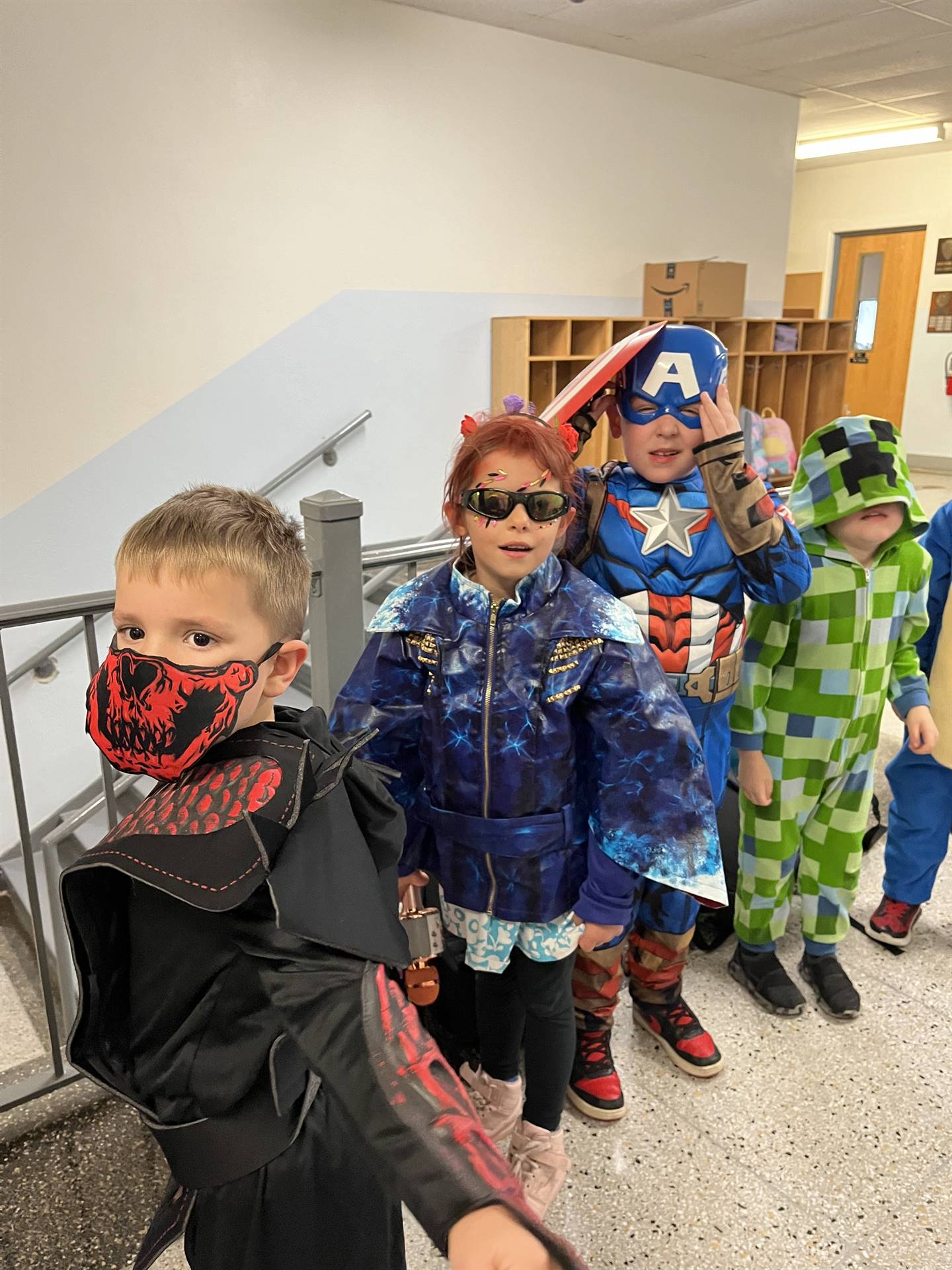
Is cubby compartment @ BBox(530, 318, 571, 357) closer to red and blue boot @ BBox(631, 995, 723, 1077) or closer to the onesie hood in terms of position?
the onesie hood

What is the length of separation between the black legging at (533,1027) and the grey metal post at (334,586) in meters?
0.72

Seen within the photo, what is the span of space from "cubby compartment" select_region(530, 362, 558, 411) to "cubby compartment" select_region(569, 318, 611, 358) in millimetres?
185

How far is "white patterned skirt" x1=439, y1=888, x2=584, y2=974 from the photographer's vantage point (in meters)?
1.47

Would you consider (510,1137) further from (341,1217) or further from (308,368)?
(308,368)

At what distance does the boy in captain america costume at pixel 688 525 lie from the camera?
157 centimetres

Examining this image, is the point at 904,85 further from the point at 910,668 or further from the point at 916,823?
the point at 916,823

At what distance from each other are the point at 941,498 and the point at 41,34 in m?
7.16

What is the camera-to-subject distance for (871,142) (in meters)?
8.04

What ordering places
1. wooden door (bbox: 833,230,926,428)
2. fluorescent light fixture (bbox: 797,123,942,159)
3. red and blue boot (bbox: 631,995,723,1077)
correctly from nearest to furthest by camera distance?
red and blue boot (bbox: 631,995,723,1077), fluorescent light fixture (bbox: 797,123,942,159), wooden door (bbox: 833,230,926,428)

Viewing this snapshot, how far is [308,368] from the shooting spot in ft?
14.6

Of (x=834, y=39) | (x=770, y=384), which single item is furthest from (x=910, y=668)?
(x=770, y=384)

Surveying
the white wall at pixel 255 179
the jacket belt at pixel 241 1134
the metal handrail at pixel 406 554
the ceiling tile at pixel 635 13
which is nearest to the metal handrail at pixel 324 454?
the white wall at pixel 255 179

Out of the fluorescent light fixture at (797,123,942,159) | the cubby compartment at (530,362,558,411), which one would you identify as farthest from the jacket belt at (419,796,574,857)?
the fluorescent light fixture at (797,123,942,159)

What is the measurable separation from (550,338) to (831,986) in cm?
400
